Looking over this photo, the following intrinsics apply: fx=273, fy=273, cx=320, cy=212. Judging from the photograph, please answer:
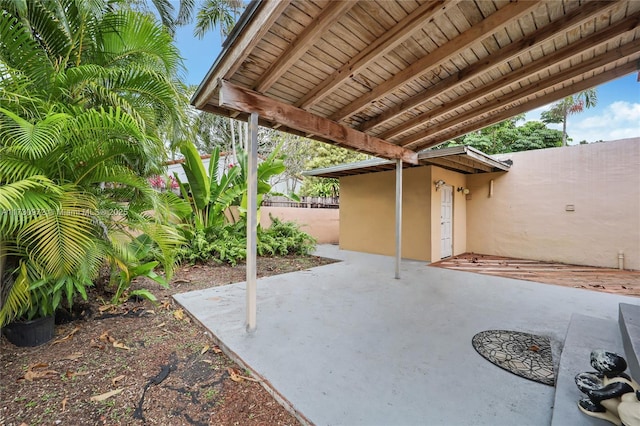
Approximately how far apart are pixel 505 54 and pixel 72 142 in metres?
4.40

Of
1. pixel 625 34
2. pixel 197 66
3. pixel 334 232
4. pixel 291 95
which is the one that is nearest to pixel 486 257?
pixel 334 232

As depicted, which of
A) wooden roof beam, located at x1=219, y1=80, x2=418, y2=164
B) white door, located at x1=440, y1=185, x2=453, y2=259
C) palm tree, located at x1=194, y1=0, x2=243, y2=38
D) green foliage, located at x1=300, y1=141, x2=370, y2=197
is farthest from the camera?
green foliage, located at x1=300, y1=141, x2=370, y2=197

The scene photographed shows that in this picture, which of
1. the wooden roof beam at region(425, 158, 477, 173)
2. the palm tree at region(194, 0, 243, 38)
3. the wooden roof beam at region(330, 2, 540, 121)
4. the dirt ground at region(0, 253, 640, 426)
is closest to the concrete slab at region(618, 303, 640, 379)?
the dirt ground at region(0, 253, 640, 426)

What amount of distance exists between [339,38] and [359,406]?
3.11 metres

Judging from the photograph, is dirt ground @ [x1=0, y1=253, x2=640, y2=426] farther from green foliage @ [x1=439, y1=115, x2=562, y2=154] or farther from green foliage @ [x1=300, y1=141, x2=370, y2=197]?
green foliage @ [x1=439, y1=115, x2=562, y2=154]

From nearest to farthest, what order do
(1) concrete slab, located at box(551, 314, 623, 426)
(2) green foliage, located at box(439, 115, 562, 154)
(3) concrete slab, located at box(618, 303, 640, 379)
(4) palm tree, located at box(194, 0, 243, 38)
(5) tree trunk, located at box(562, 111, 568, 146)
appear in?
(1) concrete slab, located at box(551, 314, 623, 426) < (3) concrete slab, located at box(618, 303, 640, 379) < (4) palm tree, located at box(194, 0, 243, 38) < (5) tree trunk, located at box(562, 111, 568, 146) < (2) green foliage, located at box(439, 115, 562, 154)

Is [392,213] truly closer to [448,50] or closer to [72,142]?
[448,50]

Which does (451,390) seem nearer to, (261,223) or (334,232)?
(261,223)

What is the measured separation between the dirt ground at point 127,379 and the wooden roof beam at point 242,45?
2.70 metres

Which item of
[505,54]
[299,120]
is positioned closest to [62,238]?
[299,120]

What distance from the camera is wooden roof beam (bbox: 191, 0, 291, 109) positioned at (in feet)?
6.89

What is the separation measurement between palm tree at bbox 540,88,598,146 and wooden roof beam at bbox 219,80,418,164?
15375mm

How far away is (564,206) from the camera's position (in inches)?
289

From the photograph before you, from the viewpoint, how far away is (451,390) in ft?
6.94
